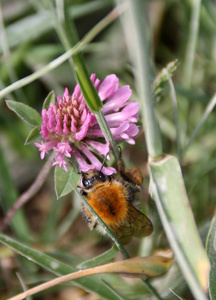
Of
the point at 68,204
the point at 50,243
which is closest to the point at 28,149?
the point at 68,204

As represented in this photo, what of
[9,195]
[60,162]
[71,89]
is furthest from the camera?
[71,89]

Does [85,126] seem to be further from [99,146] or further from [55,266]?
[55,266]

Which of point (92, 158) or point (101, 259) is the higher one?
point (92, 158)

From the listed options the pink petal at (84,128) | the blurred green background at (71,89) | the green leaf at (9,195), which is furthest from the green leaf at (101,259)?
the green leaf at (9,195)

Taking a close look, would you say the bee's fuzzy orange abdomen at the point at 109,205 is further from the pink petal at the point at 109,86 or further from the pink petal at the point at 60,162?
the pink petal at the point at 109,86

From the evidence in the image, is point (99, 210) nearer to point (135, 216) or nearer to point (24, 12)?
point (135, 216)

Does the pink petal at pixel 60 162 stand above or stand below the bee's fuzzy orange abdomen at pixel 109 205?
above

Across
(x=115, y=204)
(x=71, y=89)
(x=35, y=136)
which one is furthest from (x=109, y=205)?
(x=71, y=89)
